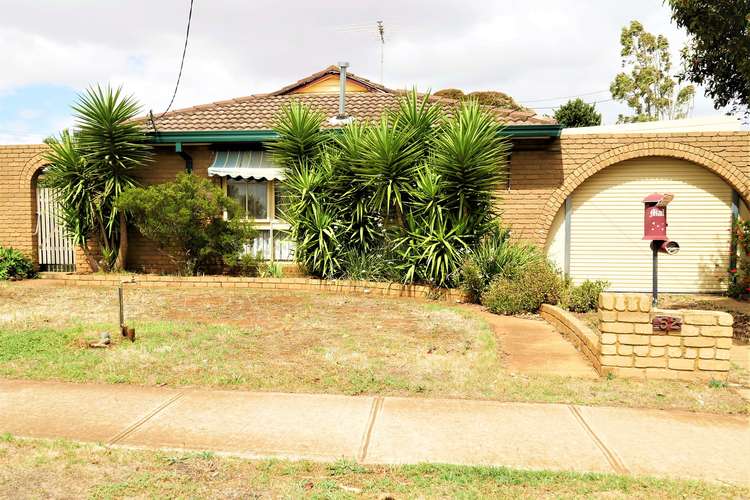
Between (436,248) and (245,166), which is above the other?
(245,166)

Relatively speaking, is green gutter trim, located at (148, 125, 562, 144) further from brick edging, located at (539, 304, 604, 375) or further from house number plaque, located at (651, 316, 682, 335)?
house number plaque, located at (651, 316, 682, 335)

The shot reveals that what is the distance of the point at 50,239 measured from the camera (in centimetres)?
1289

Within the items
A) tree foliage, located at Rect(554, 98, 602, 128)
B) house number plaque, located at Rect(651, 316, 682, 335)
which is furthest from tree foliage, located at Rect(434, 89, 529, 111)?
house number plaque, located at Rect(651, 316, 682, 335)

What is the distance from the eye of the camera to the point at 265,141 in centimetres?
1185

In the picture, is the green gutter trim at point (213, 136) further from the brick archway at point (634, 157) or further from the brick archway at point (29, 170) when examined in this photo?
the brick archway at point (634, 157)

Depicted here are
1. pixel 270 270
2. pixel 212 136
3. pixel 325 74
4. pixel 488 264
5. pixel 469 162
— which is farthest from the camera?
pixel 325 74

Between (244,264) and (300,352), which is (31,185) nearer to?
(244,264)

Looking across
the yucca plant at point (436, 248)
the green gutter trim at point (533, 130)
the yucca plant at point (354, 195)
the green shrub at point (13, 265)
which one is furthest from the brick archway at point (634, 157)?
the green shrub at point (13, 265)

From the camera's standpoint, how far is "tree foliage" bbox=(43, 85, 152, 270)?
11.2 metres

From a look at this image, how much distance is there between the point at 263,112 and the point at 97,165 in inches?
158

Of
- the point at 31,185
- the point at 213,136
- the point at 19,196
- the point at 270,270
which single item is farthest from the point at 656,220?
the point at 19,196

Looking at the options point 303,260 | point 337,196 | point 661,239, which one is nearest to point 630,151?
point 661,239

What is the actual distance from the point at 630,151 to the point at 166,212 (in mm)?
8840

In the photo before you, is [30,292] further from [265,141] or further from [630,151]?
[630,151]
